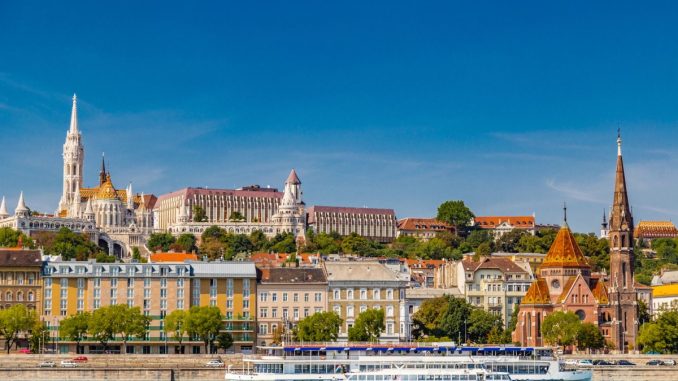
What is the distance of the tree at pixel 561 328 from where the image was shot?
117188 mm

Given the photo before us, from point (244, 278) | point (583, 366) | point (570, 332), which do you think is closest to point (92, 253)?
point (244, 278)

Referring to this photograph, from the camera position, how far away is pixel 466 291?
144 m

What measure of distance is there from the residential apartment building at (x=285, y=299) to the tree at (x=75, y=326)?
592 inches

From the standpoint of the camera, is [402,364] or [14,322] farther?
[14,322]

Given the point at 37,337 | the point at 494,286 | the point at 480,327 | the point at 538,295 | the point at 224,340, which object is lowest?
the point at 224,340

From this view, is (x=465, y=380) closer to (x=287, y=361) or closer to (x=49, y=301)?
(x=287, y=361)

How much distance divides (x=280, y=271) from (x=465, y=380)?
1629 inches

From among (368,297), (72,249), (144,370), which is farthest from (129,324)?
(72,249)

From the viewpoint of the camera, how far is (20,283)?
117 m

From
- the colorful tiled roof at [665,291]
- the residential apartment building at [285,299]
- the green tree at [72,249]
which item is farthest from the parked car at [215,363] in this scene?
the colorful tiled roof at [665,291]

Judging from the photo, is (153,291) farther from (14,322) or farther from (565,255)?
(565,255)

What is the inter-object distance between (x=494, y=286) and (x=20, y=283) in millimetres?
49982

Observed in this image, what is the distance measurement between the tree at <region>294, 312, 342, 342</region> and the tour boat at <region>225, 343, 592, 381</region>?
22.6m

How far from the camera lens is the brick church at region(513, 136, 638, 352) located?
417 feet
